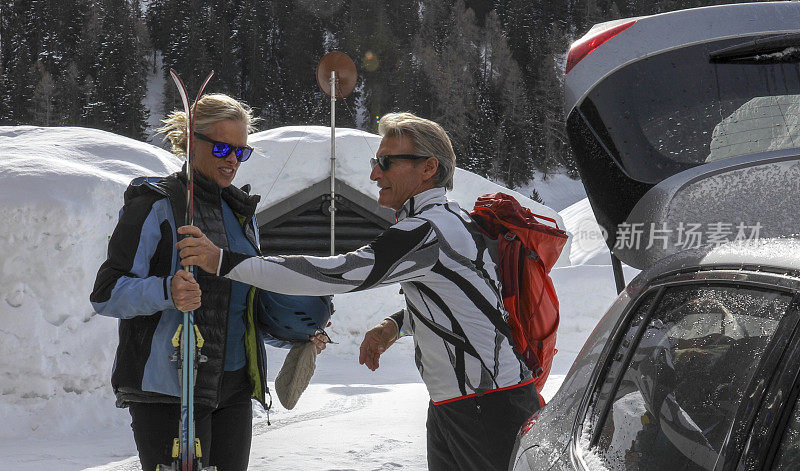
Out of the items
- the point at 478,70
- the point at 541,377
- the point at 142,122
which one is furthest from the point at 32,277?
the point at 478,70

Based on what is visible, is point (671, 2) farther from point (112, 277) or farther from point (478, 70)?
point (112, 277)

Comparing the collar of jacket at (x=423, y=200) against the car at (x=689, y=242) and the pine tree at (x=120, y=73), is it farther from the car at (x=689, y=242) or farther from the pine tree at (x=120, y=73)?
the pine tree at (x=120, y=73)

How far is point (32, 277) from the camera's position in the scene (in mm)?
6762

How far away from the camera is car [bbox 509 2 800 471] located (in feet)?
3.93

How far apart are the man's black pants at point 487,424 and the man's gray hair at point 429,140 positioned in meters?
0.65

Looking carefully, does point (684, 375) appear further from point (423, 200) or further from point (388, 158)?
point (388, 158)

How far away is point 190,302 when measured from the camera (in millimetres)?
2240

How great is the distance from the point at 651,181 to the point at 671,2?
65874 mm

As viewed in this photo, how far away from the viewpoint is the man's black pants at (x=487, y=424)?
2289mm

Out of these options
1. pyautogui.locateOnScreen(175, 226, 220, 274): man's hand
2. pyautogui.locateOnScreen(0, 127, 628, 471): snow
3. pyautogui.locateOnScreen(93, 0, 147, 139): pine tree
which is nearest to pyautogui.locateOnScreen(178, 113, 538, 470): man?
pyautogui.locateOnScreen(175, 226, 220, 274): man's hand

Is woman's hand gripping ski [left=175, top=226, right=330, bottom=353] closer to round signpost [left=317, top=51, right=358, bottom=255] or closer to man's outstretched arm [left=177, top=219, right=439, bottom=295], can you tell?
man's outstretched arm [left=177, top=219, right=439, bottom=295]

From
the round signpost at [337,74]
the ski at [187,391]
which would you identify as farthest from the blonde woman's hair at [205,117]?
the round signpost at [337,74]

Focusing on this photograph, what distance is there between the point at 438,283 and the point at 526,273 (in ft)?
1.15

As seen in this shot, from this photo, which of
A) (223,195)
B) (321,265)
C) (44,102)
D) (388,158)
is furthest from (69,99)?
(321,265)
